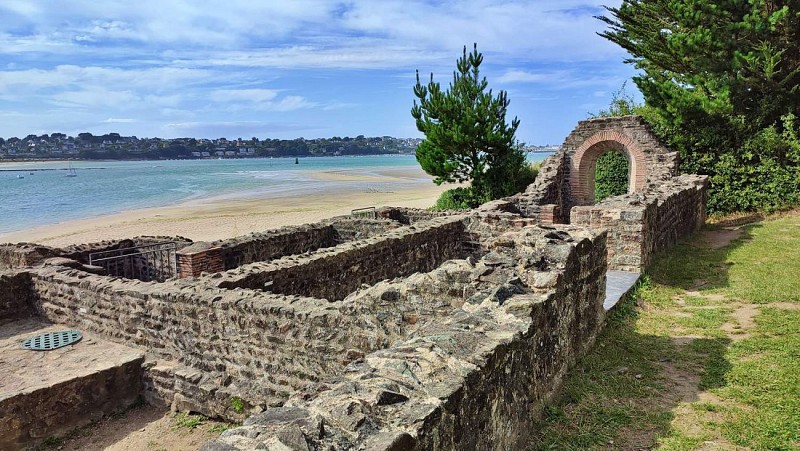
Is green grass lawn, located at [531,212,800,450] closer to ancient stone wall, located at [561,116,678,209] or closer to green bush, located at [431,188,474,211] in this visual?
ancient stone wall, located at [561,116,678,209]

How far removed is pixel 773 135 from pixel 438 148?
11505 millimetres

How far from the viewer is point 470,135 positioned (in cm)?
2200

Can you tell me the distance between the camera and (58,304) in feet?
26.2

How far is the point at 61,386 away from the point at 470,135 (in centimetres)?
1811

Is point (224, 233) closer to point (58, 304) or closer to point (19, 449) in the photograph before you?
point (58, 304)

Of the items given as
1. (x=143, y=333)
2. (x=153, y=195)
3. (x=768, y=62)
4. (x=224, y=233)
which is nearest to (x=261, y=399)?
(x=143, y=333)

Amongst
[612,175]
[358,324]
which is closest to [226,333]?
[358,324]

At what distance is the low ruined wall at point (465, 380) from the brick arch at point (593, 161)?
1406 cm

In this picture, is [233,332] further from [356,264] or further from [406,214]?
[406,214]

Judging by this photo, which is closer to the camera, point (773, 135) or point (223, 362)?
point (223, 362)

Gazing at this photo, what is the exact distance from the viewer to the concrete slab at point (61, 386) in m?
5.72

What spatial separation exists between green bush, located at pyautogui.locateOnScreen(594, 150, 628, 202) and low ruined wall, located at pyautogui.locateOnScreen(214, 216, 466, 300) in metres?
13.2

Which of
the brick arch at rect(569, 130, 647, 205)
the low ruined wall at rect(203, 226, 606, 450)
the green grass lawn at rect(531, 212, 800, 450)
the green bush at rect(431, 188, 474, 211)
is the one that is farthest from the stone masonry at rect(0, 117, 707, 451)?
the green bush at rect(431, 188, 474, 211)

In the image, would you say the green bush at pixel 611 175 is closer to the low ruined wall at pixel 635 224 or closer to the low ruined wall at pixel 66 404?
the low ruined wall at pixel 635 224
